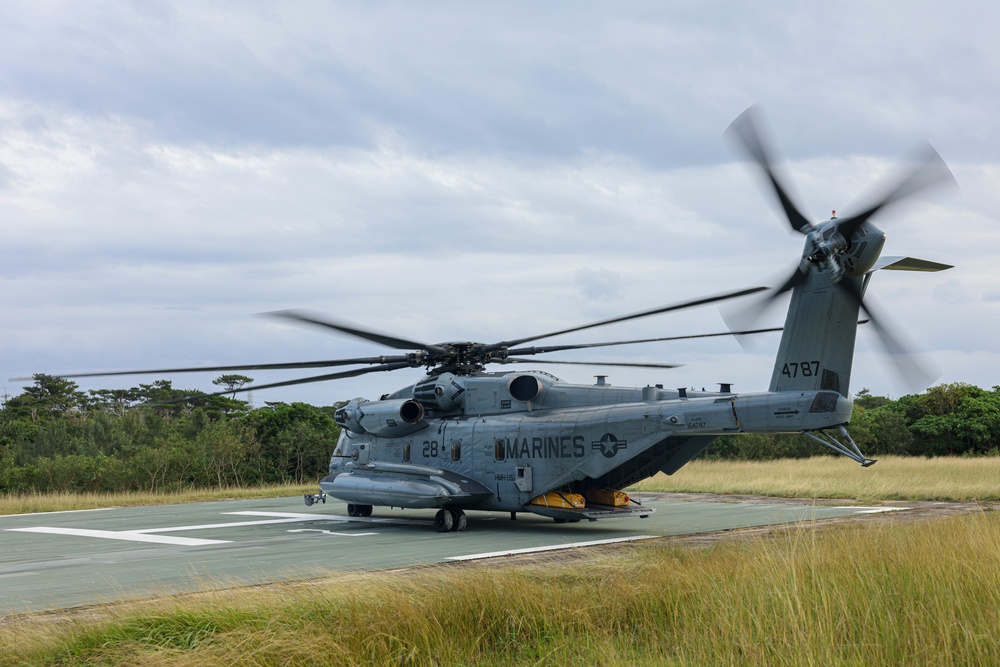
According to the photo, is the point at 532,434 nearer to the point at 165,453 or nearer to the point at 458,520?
the point at 458,520

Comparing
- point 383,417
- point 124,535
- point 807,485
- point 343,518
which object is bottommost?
point 124,535

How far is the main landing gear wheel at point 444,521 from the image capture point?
18.7 meters

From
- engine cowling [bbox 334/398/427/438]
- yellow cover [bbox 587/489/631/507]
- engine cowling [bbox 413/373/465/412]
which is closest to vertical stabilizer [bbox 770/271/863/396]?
yellow cover [bbox 587/489/631/507]

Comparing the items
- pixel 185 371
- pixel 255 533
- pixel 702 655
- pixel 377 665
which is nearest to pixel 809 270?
pixel 702 655

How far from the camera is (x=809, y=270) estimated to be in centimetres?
1416

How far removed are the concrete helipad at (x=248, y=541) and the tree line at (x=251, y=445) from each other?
7.83 metres

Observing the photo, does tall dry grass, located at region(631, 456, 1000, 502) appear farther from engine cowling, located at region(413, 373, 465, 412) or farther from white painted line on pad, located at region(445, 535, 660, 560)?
engine cowling, located at region(413, 373, 465, 412)

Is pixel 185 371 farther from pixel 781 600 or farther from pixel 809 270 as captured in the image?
pixel 781 600

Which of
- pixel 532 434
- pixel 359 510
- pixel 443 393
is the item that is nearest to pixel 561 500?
pixel 532 434

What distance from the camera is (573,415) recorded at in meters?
17.8

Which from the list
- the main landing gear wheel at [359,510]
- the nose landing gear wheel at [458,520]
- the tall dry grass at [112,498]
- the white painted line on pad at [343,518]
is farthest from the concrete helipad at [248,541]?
the tall dry grass at [112,498]

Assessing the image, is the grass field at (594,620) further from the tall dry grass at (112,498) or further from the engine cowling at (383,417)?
the tall dry grass at (112,498)

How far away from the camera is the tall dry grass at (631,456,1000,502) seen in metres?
23.9

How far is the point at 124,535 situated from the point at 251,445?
18.6 metres
